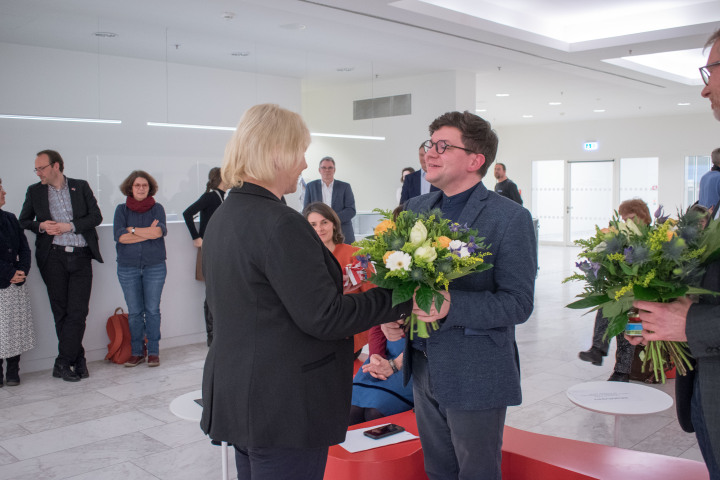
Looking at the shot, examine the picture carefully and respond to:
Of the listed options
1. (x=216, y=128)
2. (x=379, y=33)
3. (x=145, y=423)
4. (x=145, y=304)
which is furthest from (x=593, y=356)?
(x=216, y=128)

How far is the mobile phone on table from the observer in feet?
9.93

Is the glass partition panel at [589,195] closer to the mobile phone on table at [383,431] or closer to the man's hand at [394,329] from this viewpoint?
the mobile phone on table at [383,431]

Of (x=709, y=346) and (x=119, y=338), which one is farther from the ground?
(x=709, y=346)

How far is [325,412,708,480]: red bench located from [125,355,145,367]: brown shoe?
3.68 m

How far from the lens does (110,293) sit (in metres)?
6.42

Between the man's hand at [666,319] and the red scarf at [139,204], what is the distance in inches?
209

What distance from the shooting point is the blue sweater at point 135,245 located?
241 inches

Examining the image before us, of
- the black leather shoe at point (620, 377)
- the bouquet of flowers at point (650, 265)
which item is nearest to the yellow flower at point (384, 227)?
the bouquet of flowers at point (650, 265)

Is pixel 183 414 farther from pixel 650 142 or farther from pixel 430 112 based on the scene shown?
pixel 650 142

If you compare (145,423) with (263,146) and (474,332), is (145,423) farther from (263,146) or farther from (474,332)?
(263,146)

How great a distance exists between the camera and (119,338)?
20.5 feet

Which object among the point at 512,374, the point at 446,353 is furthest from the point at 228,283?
the point at 512,374

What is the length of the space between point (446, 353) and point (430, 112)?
9.02 m

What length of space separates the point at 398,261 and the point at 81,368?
4851mm
